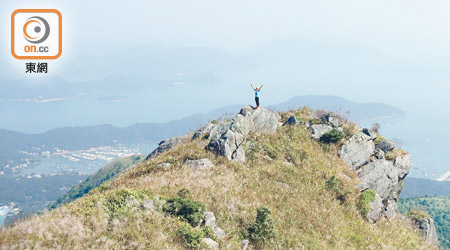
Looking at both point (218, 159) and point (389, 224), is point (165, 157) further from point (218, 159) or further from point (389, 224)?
point (389, 224)

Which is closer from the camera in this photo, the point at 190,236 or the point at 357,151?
the point at 190,236

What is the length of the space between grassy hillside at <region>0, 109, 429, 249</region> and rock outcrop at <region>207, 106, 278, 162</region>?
0.63 metres

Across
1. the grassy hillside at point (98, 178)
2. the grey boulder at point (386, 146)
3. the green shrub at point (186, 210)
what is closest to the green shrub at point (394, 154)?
the grey boulder at point (386, 146)

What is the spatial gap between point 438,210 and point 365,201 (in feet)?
472

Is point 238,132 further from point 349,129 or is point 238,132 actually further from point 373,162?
point 349,129

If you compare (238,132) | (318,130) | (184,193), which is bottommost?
(184,193)

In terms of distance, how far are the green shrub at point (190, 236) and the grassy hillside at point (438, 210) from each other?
99261 mm

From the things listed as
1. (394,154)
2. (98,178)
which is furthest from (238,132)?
(98,178)

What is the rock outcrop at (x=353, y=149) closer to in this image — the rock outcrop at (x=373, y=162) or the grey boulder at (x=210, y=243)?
the rock outcrop at (x=373, y=162)

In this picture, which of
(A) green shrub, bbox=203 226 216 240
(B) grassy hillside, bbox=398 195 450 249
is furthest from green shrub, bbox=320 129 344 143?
(B) grassy hillside, bbox=398 195 450 249

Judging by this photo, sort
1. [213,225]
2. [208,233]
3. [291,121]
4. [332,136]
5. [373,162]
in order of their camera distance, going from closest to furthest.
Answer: [208,233]
[213,225]
[373,162]
[332,136]
[291,121]

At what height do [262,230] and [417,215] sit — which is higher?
[262,230]

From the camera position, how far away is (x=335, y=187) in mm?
17422

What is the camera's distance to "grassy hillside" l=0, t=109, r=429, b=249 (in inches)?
363
